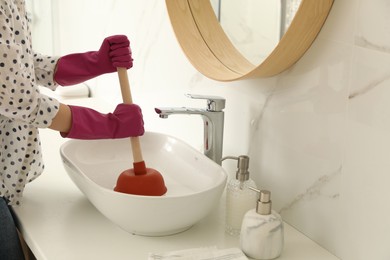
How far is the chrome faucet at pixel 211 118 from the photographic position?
1.15m

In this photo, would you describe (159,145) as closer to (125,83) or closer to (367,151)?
(125,83)

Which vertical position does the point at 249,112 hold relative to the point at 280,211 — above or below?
above

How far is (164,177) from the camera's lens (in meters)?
1.26

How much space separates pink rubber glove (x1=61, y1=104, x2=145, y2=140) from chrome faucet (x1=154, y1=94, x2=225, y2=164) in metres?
0.06

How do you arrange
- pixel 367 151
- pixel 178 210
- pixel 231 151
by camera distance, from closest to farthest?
pixel 367 151 < pixel 178 210 < pixel 231 151

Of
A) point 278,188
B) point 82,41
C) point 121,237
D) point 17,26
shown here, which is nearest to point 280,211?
point 278,188

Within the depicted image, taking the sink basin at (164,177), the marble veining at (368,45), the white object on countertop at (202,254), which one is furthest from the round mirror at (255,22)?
the white object on countertop at (202,254)

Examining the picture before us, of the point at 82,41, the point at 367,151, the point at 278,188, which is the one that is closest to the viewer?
the point at 367,151

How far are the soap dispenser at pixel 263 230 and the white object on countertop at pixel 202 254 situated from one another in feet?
0.07

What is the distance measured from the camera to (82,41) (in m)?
2.09

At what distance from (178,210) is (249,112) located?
0.30 metres

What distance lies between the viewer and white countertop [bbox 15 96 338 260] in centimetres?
100

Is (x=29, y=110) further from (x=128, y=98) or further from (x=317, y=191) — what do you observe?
(x=317, y=191)

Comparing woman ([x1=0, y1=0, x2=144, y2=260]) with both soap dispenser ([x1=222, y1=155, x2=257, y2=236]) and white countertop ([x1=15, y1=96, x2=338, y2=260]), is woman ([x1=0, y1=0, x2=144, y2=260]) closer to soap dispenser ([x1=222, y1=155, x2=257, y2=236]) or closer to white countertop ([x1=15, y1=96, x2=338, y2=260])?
white countertop ([x1=15, y1=96, x2=338, y2=260])
